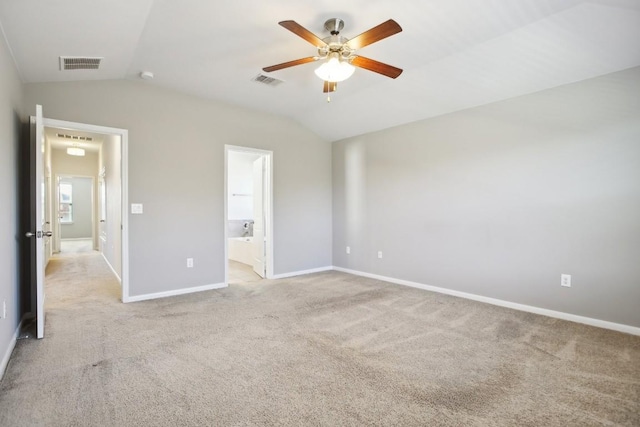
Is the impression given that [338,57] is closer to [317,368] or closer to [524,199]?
[317,368]

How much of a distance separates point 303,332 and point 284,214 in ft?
8.77

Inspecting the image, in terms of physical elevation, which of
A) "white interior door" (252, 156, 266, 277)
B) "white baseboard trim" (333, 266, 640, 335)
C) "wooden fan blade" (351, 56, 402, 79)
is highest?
"wooden fan blade" (351, 56, 402, 79)

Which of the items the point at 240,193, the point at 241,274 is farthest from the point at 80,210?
the point at 241,274

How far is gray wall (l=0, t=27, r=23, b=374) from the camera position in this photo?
2.33 m

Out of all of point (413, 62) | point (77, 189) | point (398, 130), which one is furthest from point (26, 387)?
point (77, 189)

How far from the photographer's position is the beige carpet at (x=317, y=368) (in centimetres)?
179

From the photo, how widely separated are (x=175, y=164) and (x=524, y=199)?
4.30 metres

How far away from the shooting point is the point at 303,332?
298 centimetres

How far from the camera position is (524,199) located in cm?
358

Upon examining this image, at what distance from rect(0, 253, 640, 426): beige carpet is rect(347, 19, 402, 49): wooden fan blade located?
7.70ft

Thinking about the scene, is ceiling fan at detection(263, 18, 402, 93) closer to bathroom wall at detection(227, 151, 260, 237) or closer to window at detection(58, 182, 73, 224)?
bathroom wall at detection(227, 151, 260, 237)

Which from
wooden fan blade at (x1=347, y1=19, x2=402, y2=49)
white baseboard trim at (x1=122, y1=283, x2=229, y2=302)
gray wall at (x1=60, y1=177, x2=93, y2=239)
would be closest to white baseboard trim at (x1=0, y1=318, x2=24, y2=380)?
white baseboard trim at (x1=122, y1=283, x2=229, y2=302)

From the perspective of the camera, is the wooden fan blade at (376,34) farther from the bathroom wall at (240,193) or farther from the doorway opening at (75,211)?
the doorway opening at (75,211)

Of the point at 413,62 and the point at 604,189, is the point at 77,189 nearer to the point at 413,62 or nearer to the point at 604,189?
the point at 413,62
